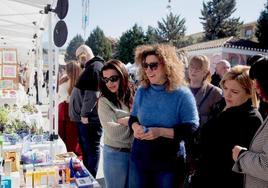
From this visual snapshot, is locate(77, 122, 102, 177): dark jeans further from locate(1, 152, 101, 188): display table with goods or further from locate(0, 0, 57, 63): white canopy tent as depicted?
locate(0, 0, 57, 63): white canopy tent

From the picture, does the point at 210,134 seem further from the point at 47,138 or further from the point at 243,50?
the point at 243,50

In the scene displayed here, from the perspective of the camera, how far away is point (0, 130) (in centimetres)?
317

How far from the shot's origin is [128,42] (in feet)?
115

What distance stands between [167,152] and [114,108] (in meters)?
0.60

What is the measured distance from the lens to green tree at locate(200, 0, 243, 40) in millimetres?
32031

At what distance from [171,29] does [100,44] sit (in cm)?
1390

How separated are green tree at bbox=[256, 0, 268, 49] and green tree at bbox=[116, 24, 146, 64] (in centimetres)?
1434

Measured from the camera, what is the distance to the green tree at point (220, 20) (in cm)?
3203

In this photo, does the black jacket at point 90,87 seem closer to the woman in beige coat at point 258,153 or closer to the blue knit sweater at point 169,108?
the blue knit sweater at point 169,108

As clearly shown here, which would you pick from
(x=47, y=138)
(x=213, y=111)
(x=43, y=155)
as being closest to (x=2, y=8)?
(x=47, y=138)

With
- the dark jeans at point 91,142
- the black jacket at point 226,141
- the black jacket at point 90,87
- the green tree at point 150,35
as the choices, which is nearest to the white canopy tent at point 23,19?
the black jacket at point 90,87

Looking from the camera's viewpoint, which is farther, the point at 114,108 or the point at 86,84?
the point at 86,84

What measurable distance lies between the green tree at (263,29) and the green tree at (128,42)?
1434 centimetres

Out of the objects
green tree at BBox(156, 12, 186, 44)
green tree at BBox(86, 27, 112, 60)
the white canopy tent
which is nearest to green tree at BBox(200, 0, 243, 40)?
green tree at BBox(156, 12, 186, 44)
